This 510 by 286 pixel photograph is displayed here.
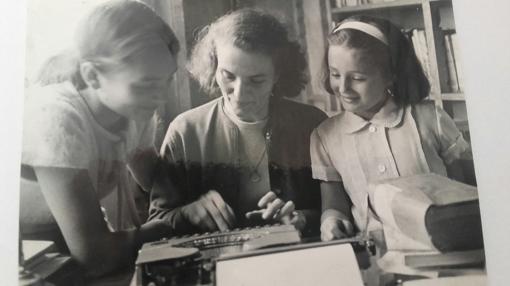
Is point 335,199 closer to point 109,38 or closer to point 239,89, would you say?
point 239,89

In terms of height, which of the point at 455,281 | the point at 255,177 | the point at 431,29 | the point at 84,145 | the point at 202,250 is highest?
the point at 431,29

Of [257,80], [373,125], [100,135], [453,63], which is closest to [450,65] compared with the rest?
[453,63]

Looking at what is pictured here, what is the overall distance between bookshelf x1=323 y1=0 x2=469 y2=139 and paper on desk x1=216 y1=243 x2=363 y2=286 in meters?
0.44

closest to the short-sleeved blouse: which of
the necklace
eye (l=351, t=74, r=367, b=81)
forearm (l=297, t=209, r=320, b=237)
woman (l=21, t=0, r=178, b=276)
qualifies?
woman (l=21, t=0, r=178, b=276)

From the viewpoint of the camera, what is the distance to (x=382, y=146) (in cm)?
117

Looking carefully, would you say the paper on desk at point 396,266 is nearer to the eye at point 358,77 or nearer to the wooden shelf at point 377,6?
the eye at point 358,77

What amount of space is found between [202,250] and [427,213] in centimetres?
50

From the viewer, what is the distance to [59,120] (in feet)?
3.67

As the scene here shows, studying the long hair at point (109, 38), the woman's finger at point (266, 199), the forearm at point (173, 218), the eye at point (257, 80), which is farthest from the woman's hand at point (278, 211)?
the long hair at point (109, 38)

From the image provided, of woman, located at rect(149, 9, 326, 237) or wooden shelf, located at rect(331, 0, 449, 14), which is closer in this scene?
woman, located at rect(149, 9, 326, 237)

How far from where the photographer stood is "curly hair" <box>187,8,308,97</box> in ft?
3.79

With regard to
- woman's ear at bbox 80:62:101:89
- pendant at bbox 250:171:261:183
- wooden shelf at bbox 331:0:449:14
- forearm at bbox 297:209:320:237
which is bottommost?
forearm at bbox 297:209:320:237

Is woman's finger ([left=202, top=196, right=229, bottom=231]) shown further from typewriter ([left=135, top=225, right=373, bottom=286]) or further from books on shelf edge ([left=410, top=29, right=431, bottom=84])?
books on shelf edge ([left=410, top=29, right=431, bottom=84])

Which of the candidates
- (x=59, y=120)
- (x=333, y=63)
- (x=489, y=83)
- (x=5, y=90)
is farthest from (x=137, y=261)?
(x=489, y=83)
